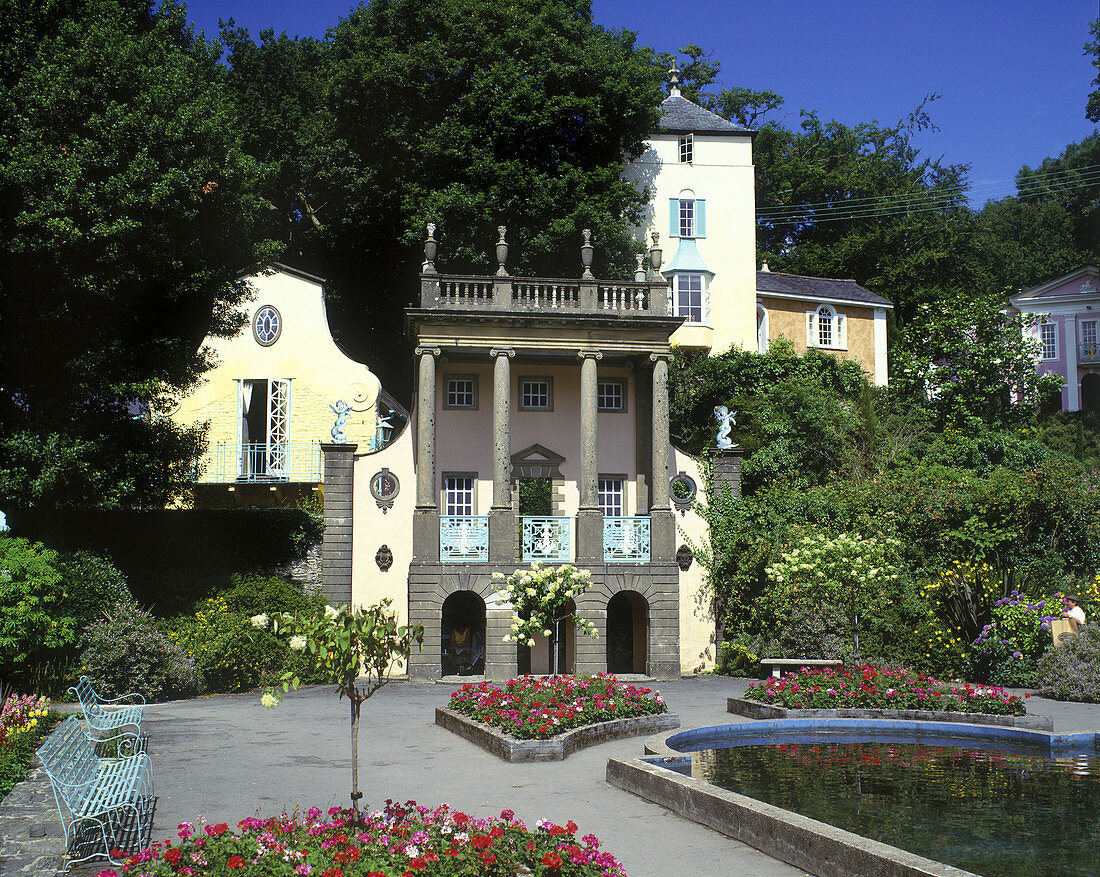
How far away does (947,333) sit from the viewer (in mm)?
38562

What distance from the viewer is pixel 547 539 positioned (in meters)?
25.0

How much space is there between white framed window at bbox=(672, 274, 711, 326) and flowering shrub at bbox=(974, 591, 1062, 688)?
18.5 meters

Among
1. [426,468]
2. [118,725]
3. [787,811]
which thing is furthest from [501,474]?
[787,811]

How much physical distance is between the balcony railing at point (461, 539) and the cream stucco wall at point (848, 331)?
62.5 ft

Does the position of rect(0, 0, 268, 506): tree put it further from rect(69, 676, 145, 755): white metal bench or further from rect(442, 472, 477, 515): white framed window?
rect(442, 472, 477, 515): white framed window

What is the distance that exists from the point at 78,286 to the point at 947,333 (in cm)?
3105

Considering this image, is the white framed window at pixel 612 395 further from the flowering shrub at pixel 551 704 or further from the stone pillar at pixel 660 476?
the flowering shrub at pixel 551 704

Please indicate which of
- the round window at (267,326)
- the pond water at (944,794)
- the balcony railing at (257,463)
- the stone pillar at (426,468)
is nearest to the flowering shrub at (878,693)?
the pond water at (944,794)

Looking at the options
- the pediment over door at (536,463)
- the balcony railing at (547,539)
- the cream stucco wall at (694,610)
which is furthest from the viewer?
the pediment over door at (536,463)

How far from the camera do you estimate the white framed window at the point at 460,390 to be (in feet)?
88.4

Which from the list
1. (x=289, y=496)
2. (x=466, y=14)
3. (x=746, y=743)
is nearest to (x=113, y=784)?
(x=746, y=743)

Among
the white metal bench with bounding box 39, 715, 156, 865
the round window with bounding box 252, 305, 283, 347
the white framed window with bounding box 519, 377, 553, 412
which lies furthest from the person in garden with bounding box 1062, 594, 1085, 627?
the round window with bounding box 252, 305, 283, 347

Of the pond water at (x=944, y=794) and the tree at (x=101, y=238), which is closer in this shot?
the pond water at (x=944, y=794)

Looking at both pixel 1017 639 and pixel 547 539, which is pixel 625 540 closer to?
pixel 547 539
